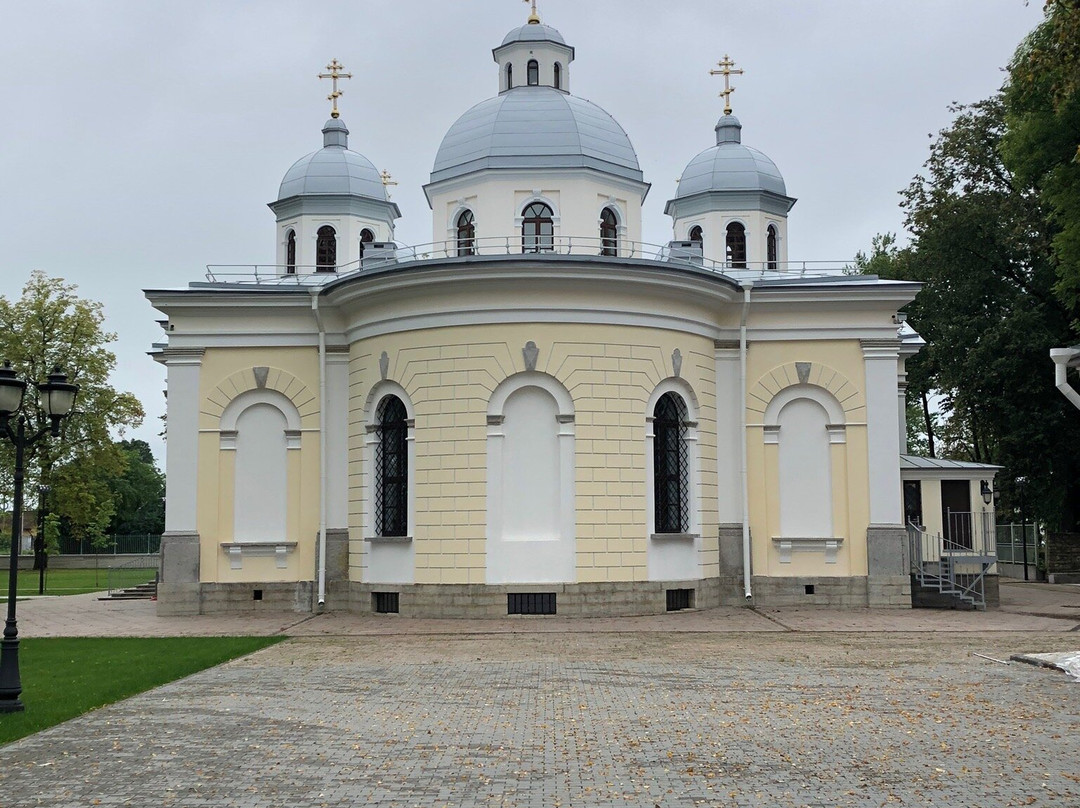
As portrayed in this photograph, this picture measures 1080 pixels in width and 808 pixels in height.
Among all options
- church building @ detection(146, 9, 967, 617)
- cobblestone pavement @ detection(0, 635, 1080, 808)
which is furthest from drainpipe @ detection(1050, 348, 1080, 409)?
church building @ detection(146, 9, 967, 617)

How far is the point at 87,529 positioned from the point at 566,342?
47433 millimetres

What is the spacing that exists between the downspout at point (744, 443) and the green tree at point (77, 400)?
109ft

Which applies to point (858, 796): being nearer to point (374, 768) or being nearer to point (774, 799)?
point (774, 799)

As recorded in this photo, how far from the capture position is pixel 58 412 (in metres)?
13.5

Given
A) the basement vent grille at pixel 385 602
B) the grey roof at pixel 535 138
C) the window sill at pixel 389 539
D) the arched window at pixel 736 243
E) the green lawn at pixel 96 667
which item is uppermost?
the grey roof at pixel 535 138

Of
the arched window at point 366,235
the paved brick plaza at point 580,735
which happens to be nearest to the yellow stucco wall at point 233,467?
the arched window at point 366,235

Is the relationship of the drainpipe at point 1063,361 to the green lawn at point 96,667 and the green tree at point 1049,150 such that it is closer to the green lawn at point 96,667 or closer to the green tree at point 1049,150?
the green tree at point 1049,150

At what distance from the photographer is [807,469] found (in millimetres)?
26016

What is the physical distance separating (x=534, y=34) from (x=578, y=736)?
21.7 meters

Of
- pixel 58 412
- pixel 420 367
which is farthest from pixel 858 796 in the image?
pixel 420 367

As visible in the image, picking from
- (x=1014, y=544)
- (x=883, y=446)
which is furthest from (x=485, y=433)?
(x=1014, y=544)

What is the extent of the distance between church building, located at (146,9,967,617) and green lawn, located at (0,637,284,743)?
5.20 m

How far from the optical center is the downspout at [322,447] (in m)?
25.5

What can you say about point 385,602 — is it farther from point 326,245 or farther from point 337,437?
point 326,245
